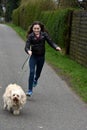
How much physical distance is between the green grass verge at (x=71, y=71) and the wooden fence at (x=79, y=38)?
0.31m

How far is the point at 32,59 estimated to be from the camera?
36.8 feet

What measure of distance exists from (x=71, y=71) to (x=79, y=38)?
3.44 m

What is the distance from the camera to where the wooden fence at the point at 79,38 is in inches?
720

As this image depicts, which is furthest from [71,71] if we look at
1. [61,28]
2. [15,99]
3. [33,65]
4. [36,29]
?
[15,99]

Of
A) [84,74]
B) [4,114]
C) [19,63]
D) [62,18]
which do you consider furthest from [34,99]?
[62,18]

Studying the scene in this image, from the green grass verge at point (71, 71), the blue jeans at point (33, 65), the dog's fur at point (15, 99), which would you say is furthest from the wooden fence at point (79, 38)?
the dog's fur at point (15, 99)

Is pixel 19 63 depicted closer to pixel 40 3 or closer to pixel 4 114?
pixel 4 114

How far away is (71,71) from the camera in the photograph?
16.3 metres

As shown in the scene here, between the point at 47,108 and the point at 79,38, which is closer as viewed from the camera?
the point at 47,108

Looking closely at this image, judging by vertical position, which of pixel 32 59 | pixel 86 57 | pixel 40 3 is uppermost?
pixel 32 59

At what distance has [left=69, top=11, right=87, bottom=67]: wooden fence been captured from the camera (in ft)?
60.0

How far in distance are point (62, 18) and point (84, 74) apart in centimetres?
752

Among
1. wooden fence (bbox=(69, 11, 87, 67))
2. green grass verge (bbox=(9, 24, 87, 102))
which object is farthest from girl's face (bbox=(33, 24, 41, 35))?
wooden fence (bbox=(69, 11, 87, 67))

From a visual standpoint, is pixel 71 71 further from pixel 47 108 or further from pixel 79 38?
pixel 47 108
